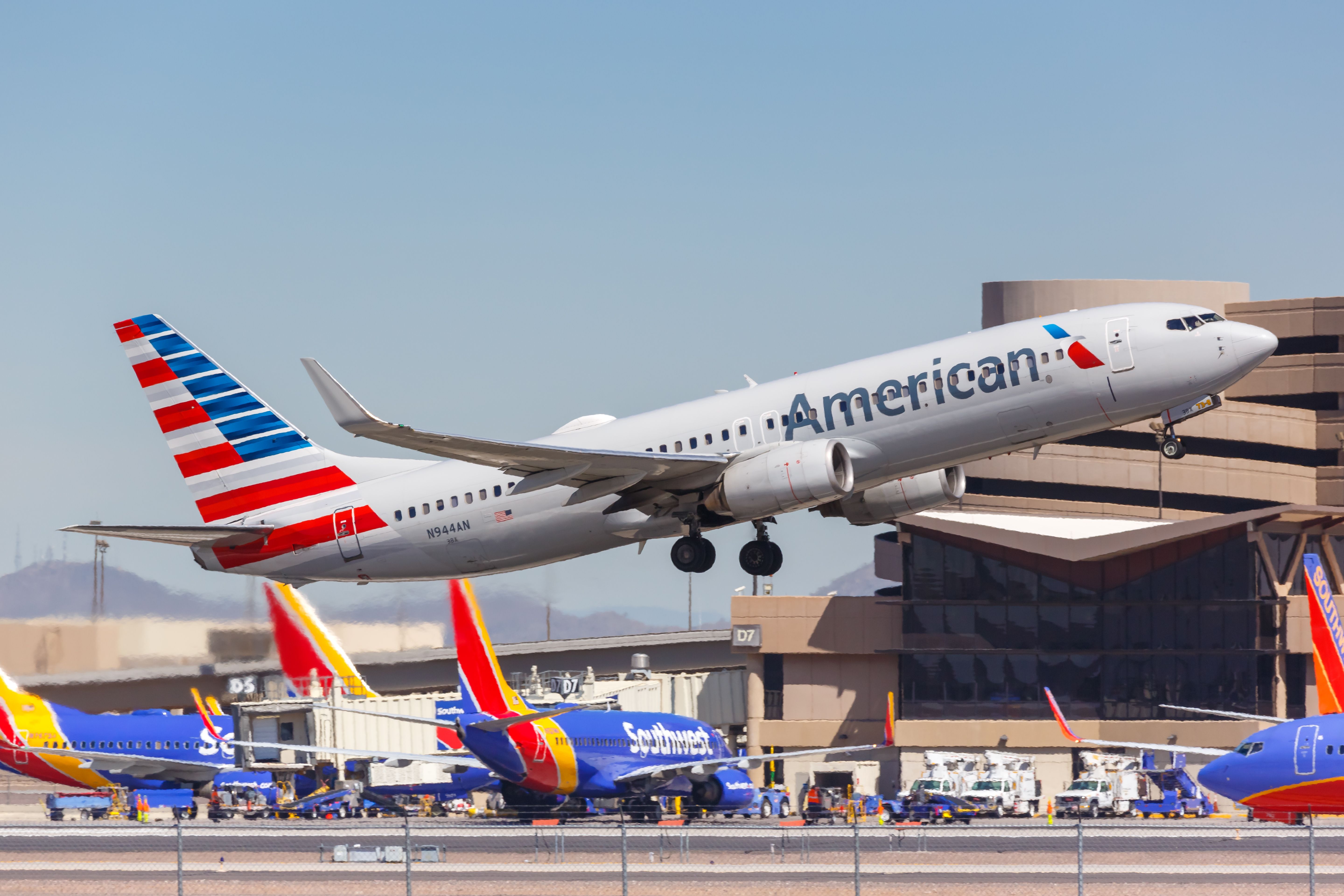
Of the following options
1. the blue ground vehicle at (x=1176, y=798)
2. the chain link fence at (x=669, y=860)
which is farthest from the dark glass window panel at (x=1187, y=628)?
the chain link fence at (x=669, y=860)

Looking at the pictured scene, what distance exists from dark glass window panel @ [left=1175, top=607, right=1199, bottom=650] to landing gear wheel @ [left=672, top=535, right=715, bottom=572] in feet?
178

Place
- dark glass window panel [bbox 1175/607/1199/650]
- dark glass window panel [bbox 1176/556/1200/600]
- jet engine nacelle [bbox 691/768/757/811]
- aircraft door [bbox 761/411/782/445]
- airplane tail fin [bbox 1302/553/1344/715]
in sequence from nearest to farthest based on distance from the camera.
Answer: aircraft door [bbox 761/411/782/445], airplane tail fin [bbox 1302/553/1344/715], jet engine nacelle [bbox 691/768/757/811], dark glass window panel [bbox 1175/607/1199/650], dark glass window panel [bbox 1176/556/1200/600]

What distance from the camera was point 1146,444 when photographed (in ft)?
411

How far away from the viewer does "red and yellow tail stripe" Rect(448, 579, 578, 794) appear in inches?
2411

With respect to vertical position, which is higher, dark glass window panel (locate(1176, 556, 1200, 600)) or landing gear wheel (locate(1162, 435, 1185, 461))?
landing gear wheel (locate(1162, 435, 1185, 461))

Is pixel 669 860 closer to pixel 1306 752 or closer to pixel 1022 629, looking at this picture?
pixel 1306 752

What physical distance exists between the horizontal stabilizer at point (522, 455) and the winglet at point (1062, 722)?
23142mm

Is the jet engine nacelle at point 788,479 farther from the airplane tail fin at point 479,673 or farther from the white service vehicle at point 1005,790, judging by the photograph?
the white service vehicle at point 1005,790

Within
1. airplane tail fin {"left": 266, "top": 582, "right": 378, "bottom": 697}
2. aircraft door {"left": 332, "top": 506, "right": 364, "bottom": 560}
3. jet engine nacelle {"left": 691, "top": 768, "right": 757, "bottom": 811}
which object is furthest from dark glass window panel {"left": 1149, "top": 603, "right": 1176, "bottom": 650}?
aircraft door {"left": 332, "top": 506, "right": 364, "bottom": 560}

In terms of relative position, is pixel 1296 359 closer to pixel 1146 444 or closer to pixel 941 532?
pixel 1146 444

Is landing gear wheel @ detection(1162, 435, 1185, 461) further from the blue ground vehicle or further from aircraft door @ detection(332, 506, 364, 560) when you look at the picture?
the blue ground vehicle

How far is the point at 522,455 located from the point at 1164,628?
198 ft

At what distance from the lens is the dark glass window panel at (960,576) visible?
9294 centimetres

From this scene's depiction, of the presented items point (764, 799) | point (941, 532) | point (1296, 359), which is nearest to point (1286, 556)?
point (941, 532)
